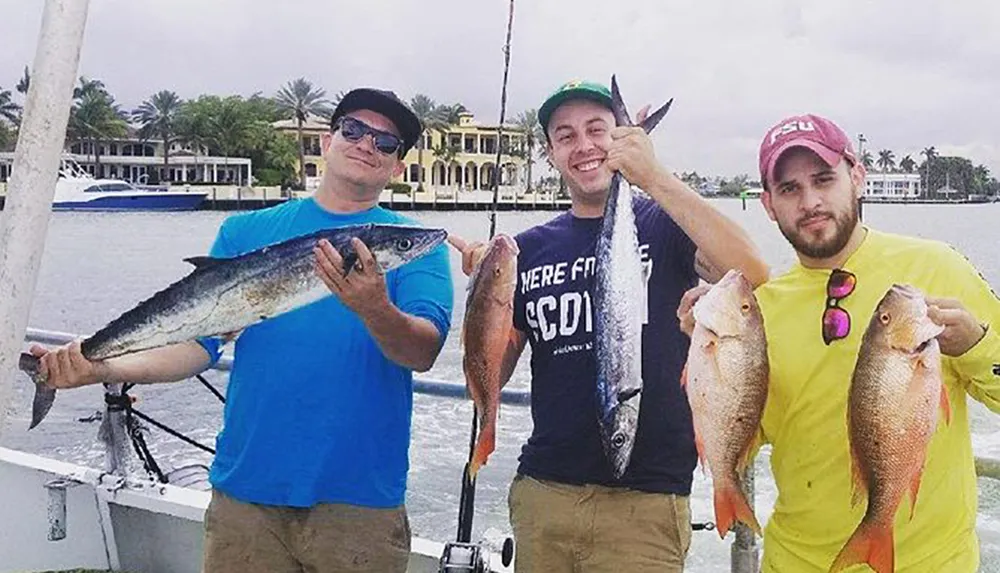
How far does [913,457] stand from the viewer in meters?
2.43

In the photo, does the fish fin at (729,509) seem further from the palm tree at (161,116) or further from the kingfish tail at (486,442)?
the palm tree at (161,116)

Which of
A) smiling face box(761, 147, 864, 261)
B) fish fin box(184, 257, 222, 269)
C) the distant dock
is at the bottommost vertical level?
fish fin box(184, 257, 222, 269)

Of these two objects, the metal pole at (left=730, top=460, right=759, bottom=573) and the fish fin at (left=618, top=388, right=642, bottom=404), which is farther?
the metal pole at (left=730, top=460, right=759, bottom=573)

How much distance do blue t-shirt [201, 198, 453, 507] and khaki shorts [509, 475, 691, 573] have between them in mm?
540

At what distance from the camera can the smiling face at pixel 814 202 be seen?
2770mm

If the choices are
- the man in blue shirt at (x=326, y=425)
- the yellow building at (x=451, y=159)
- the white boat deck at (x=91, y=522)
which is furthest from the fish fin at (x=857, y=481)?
the yellow building at (x=451, y=159)

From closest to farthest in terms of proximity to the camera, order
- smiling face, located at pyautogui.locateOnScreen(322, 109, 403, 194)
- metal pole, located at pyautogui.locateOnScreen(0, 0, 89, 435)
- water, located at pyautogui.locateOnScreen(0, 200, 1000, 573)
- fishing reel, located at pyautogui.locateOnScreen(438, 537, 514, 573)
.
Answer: metal pole, located at pyautogui.locateOnScreen(0, 0, 89, 435) < smiling face, located at pyautogui.locateOnScreen(322, 109, 403, 194) < fishing reel, located at pyautogui.locateOnScreen(438, 537, 514, 573) < water, located at pyautogui.locateOnScreen(0, 200, 1000, 573)

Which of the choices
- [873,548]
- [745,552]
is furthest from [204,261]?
[873,548]

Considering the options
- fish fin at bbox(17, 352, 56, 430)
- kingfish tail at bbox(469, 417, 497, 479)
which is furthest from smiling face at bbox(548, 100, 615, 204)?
fish fin at bbox(17, 352, 56, 430)

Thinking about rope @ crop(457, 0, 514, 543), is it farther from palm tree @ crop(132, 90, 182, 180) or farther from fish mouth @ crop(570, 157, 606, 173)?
palm tree @ crop(132, 90, 182, 180)

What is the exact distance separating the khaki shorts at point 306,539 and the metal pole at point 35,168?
95 cm

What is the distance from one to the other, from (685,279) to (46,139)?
201 cm

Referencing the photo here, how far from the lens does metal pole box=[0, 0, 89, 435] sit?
2898 mm

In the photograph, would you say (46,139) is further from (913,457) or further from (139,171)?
(139,171)
